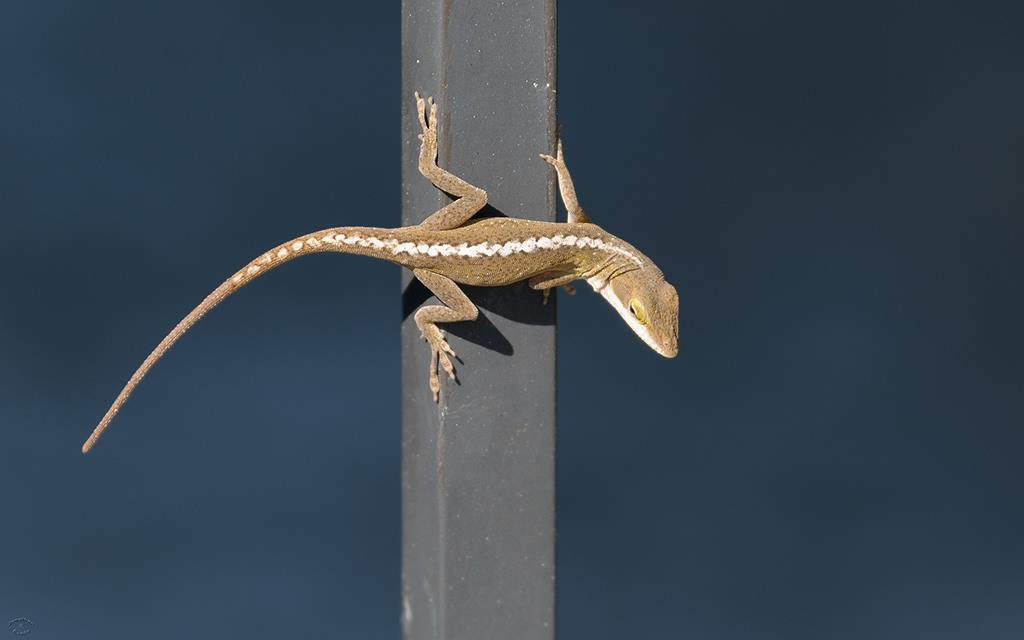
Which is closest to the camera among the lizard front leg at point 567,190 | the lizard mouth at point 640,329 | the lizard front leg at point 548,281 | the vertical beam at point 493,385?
the vertical beam at point 493,385

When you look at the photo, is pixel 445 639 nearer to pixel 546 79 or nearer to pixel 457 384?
pixel 457 384

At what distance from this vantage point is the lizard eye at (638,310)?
9.01 feet

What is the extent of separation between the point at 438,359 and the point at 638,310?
0.71 metres

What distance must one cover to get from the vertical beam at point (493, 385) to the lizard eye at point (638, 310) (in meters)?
0.50

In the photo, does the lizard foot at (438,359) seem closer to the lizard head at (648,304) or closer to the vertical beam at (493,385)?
the vertical beam at (493,385)

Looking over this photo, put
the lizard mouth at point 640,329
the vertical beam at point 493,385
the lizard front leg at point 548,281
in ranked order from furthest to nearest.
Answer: the lizard mouth at point 640,329 → the lizard front leg at point 548,281 → the vertical beam at point 493,385

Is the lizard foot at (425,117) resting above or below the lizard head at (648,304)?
above

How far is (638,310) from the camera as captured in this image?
2.76 metres

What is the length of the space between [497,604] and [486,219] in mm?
779

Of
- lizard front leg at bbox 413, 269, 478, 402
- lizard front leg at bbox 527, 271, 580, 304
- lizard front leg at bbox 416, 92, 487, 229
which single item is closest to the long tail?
lizard front leg at bbox 413, 269, 478, 402

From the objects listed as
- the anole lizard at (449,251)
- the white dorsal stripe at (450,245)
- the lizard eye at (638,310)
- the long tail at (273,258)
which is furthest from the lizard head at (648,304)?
the long tail at (273,258)

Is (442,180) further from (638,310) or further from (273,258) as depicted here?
(638,310)

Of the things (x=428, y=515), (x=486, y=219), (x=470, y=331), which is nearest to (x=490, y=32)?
(x=486, y=219)

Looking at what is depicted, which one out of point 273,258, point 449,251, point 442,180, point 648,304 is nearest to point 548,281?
point 449,251
